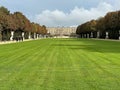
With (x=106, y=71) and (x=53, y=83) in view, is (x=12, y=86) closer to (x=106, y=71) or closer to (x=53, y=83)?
(x=53, y=83)

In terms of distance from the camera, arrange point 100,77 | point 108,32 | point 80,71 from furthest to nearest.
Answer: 1. point 108,32
2. point 80,71
3. point 100,77

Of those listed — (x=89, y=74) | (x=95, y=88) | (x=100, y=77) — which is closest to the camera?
(x=95, y=88)

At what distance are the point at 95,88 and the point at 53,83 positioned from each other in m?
1.86

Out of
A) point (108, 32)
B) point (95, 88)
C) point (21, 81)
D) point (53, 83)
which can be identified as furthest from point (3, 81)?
point (108, 32)

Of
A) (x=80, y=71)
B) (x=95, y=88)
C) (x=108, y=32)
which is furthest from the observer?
(x=108, y=32)

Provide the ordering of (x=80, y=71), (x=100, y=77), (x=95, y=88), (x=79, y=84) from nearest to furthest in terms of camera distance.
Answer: (x=95, y=88)
(x=79, y=84)
(x=100, y=77)
(x=80, y=71)

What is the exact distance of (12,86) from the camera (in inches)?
576

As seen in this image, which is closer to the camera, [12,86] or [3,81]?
[12,86]

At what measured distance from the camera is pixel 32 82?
15.7 meters

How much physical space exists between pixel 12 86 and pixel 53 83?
162cm

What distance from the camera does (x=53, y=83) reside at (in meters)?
15.4

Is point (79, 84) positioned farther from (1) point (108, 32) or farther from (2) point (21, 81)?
(1) point (108, 32)

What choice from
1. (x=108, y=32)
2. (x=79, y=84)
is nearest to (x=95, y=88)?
(x=79, y=84)

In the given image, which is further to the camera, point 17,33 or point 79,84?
point 17,33
